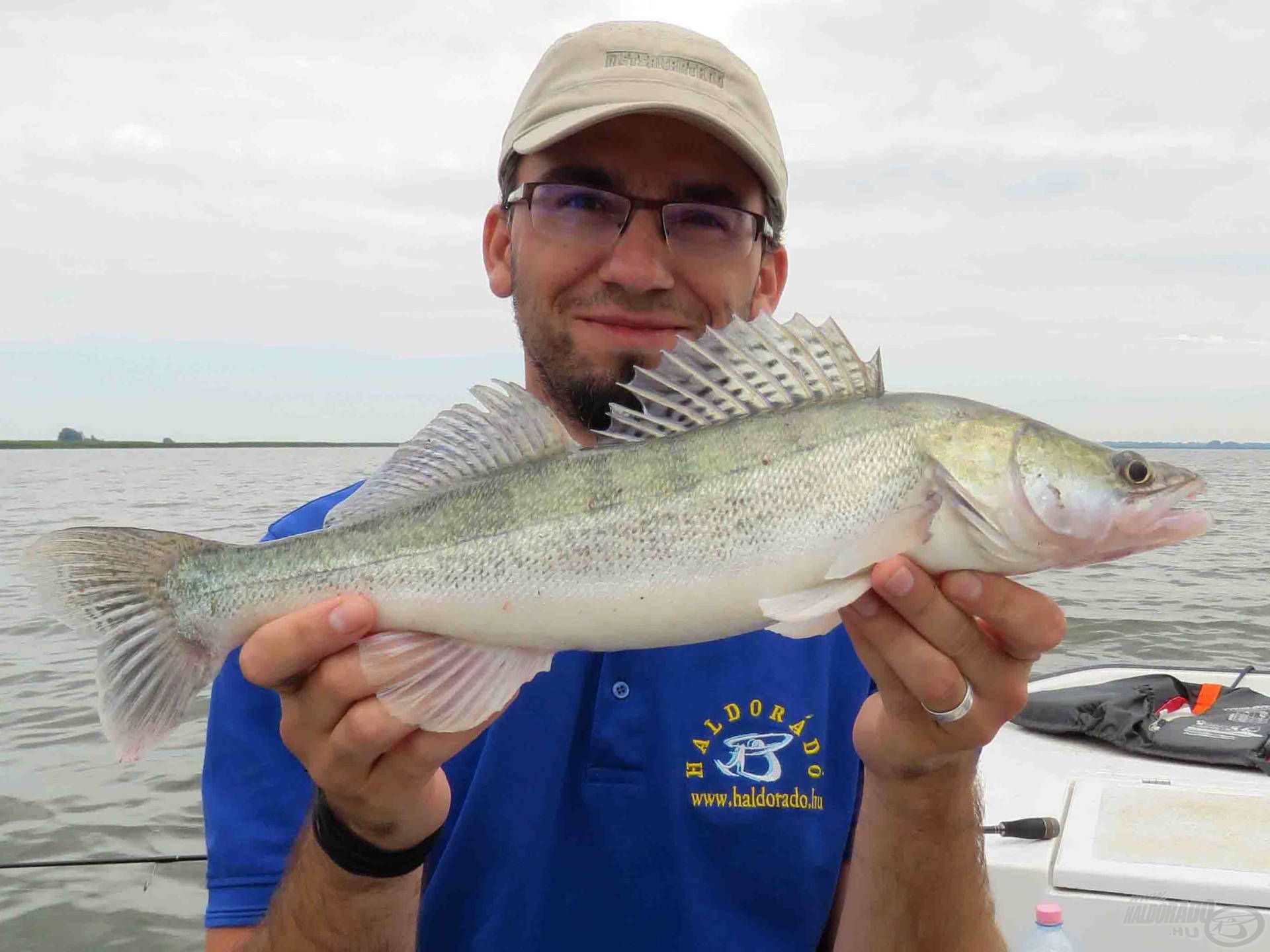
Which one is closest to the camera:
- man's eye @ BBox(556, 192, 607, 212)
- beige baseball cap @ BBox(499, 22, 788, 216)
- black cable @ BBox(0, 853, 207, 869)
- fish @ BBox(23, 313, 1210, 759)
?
fish @ BBox(23, 313, 1210, 759)

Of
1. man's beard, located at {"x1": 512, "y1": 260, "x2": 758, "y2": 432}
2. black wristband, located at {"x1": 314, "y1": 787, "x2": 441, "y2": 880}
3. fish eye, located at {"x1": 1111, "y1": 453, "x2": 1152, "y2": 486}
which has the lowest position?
black wristband, located at {"x1": 314, "y1": 787, "x2": 441, "y2": 880}

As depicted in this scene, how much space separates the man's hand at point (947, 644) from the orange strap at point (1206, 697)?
13.7 feet

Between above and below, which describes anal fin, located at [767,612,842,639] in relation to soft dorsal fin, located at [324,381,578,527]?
below

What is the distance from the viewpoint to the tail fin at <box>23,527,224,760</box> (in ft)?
8.18

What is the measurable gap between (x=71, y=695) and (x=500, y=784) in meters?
8.42

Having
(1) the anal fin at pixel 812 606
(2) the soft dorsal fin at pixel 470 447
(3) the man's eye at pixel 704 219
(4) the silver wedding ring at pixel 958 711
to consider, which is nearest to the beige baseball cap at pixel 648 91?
(3) the man's eye at pixel 704 219

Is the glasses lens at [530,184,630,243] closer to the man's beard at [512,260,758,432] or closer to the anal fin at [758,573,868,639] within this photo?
the man's beard at [512,260,758,432]

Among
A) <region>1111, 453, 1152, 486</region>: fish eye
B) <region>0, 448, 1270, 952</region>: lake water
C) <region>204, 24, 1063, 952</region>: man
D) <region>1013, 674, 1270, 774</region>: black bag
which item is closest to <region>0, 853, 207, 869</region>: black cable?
<region>0, 448, 1270, 952</region>: lake water

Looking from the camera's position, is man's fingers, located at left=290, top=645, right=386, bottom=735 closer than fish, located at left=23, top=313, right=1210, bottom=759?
Yes

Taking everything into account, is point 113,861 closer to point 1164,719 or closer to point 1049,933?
point 1049,933

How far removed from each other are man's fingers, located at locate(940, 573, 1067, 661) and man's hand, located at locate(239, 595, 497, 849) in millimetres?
1185

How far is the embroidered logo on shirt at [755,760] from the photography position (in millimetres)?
2857

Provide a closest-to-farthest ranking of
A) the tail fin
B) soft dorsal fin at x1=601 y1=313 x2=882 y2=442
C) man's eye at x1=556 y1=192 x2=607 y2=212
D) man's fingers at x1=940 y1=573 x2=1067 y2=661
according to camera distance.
→ man's fingers at x1=940 y1=573 x2=1067 y2=661 → the tail fin → soft dorsal fin at x1=601 y1=313 x2=882 y2=442 → man's eye at x1=556 y1=192 x2=607 y2=212

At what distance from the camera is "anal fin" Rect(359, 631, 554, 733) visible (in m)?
2.26
